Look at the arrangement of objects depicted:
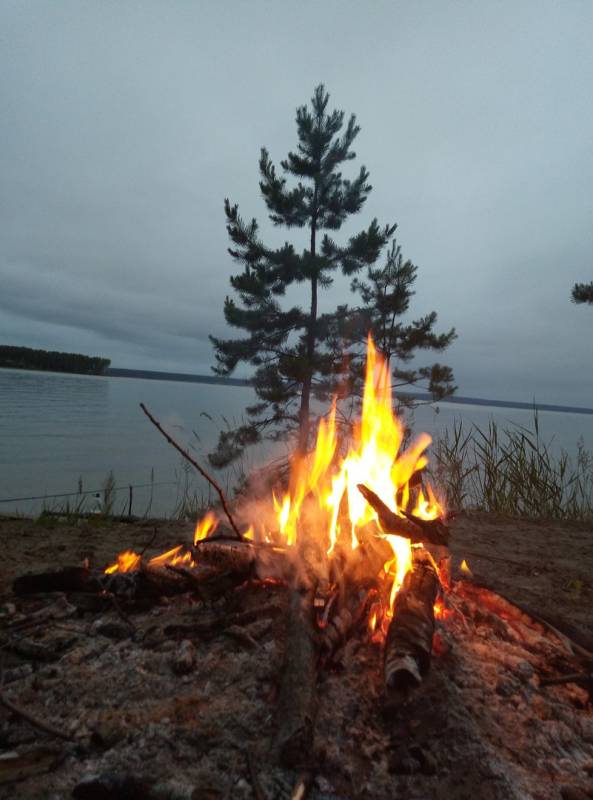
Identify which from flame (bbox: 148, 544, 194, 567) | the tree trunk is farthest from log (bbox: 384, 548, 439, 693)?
the tree trunk

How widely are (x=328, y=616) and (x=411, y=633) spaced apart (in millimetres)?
472

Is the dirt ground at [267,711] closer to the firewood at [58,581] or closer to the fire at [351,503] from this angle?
the firewood at [58,581]

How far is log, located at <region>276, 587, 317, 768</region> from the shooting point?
5.16 ft

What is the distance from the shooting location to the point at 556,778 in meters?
1.56

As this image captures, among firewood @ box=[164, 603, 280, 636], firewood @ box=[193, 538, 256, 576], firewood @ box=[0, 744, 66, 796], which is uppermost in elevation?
firewood @ box=[193, 538, 256, 576]

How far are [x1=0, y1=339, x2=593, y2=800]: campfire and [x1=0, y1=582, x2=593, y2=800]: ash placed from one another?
0.04 ft

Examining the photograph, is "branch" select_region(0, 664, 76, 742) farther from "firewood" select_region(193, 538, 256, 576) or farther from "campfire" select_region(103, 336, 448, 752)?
"firewood" select_region(193, 538, 256, 576)

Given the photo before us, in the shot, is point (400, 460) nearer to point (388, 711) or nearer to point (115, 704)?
point (388, 711)

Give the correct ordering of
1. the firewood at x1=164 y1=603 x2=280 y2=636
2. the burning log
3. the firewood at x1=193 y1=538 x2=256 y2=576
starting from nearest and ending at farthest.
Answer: the firewood at x1=164 y1=603 x2=280 y2=636, the burning log, the firewood at x1=193 y1=538 x2=256 y2=576

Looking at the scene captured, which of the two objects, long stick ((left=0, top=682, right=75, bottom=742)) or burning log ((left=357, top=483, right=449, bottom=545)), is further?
burning log ((left=357, top=483, right=449, bottom=545))

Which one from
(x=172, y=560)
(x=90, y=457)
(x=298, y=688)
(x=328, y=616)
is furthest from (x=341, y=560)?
(x=90, y=457)

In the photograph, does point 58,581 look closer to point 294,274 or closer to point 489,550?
point 489,550

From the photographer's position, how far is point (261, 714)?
180cm

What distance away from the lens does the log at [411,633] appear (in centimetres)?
184
